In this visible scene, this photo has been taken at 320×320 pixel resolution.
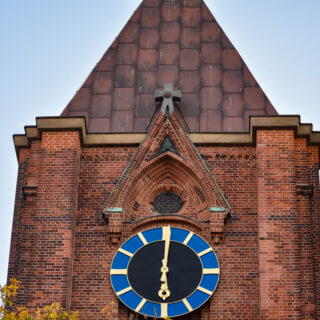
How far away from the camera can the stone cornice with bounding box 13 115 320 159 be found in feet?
83.4

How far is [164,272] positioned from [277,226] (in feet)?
8.19

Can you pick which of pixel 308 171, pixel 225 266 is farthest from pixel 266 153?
pixel 225 266

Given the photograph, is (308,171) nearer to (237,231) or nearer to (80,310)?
(237,231)

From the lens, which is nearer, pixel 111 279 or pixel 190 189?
pixel 111 279

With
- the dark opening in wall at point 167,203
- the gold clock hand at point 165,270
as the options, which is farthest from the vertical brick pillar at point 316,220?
the gold clock hand at point 165,270

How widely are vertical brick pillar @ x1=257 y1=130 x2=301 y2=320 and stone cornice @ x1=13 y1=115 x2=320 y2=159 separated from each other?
0.20m

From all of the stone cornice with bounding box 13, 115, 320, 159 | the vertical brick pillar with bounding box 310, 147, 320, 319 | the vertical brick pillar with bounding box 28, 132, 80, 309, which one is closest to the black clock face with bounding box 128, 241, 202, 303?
the vertical brick pillar with bounding box 28, 132, 80, 309

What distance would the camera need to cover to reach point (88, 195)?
83.1 ft

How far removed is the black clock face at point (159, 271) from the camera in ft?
77.5

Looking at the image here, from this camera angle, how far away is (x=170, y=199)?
83.8 feet

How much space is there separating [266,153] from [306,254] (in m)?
2.38

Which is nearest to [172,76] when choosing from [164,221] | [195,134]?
[195,134]

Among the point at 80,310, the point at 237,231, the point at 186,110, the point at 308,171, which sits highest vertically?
the point at 186,110

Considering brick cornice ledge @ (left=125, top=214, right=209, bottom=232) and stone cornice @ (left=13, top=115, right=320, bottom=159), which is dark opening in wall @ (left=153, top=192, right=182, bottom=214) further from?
stone cornice @ (left=13, top=115, right=320, bottom=159)
